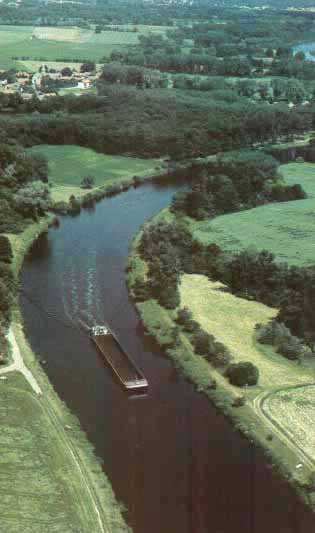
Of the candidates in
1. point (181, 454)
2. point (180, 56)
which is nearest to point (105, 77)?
point (180, 56)

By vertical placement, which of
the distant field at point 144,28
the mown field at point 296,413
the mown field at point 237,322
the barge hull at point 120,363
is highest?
the distant field at point 144,28

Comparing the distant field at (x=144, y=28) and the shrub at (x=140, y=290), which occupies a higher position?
the distant field at (x=144, y=28)

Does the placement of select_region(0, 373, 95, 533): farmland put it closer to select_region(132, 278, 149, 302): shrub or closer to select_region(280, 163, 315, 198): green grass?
select_region(132, 278, 149, 302): shrub

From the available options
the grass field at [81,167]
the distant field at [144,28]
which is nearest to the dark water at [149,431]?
the grass field at [81,167]

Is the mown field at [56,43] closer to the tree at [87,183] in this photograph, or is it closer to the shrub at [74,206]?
the tree at [87,183]

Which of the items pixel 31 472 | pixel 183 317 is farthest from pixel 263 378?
pixel 31 472
